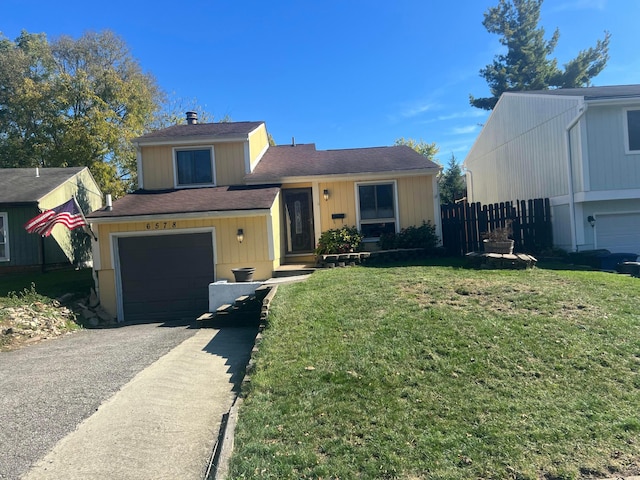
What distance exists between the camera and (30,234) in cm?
1538

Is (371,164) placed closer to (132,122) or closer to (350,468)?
(350,468)

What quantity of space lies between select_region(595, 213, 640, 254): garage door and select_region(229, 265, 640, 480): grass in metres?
5.59

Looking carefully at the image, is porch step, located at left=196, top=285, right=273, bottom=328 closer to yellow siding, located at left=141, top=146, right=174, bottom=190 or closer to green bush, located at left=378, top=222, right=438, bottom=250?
green bush, located at left=378, top=222, right=438, bottom=250

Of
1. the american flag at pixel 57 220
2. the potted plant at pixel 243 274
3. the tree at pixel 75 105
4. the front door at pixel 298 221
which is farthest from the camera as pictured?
the tree at pixel 75 105

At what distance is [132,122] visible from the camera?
79.7ft

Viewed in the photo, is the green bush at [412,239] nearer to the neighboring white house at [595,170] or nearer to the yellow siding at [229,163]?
the neighboring white house at [595,170]

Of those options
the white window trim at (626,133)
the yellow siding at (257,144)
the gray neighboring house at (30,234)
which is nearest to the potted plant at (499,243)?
the white window trim at (626,133)

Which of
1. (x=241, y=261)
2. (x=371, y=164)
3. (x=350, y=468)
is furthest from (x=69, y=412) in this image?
(x=371, y=164)

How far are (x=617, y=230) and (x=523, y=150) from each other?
4.85 m

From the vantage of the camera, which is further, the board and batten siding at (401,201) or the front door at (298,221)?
the front door at (298,221)

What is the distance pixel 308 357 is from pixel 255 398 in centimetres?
94

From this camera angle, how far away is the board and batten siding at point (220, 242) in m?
11.0

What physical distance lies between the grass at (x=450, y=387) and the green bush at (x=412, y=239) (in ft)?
17.5

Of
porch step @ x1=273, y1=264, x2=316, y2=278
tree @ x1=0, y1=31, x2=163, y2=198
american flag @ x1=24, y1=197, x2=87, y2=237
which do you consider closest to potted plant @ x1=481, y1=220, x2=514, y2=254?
A: porch step @ x1=273, y1=264, x2=316, y2=278
